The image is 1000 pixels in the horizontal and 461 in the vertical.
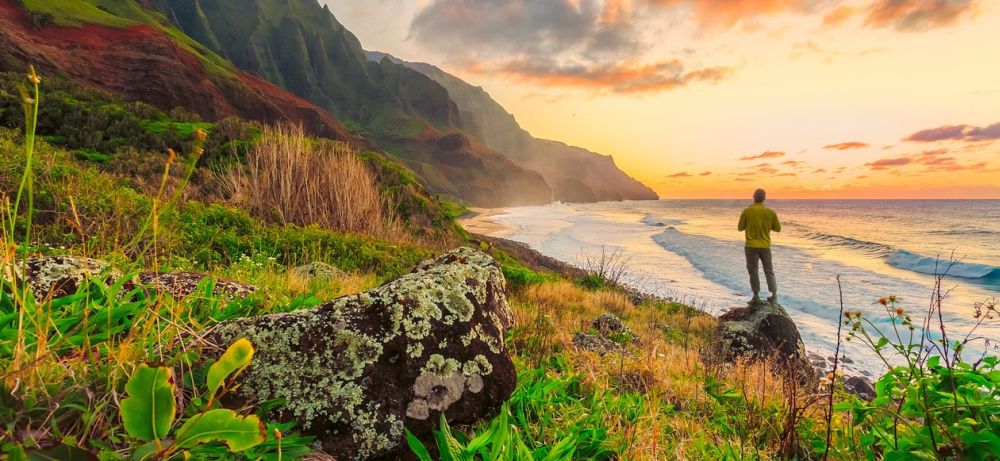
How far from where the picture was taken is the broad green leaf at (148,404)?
1.10 m

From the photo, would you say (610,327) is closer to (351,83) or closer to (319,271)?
(319,271)

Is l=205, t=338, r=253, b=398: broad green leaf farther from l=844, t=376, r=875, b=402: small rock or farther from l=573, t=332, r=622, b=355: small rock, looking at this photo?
l=844, t=376, r=875, b=402: small rock

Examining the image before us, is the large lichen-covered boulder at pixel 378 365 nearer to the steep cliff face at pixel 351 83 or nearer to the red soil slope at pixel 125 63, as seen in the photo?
the red soil slope at pixel 125 63

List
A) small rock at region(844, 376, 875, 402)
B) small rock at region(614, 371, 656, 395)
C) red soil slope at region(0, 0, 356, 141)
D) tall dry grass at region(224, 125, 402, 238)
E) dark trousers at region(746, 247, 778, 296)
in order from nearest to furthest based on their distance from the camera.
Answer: small rock at region(614, 371, 656, 395) → small rock at region(844, 376, 875, 402) → tall dry grass at region(224, 125, 402, 238) → dark trousers at region(746, 247, 778, 296) → red soil slope at region(0, 0, 356, 141)

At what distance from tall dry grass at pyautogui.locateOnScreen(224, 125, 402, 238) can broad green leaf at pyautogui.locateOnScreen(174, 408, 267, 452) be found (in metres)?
9.18

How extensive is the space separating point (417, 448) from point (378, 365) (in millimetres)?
425

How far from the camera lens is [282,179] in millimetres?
10039

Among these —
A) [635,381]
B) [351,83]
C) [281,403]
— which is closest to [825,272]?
[635,381]

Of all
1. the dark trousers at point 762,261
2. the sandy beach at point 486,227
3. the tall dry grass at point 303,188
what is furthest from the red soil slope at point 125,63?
the dark trousers at point 762,261

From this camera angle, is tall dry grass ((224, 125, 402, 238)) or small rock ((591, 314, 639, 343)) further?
tall dry grass ((224, 125, 402, 238))

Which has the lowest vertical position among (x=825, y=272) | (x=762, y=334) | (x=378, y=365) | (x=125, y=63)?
(x=825, y=272)

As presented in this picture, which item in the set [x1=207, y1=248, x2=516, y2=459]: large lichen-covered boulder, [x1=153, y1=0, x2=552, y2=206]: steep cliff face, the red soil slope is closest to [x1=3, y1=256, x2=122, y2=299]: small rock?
[x1=207, y1=248, x2=516, y2=459]: large lichen-covered boulder

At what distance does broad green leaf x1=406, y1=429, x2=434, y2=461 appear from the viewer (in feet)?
6.07

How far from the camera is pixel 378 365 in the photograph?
2.04 metres
